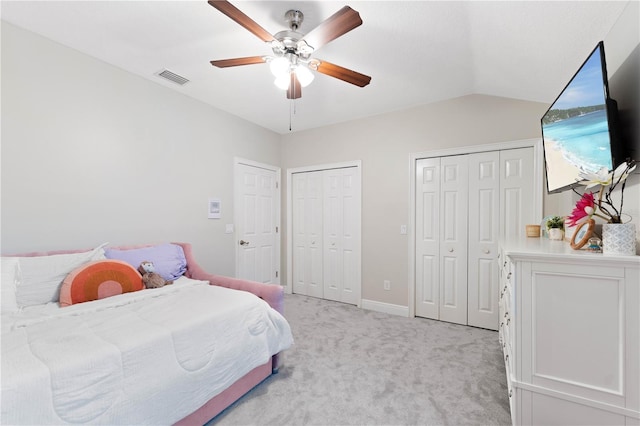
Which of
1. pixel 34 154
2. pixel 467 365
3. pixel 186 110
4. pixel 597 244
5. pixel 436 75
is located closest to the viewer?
pixel 597 244

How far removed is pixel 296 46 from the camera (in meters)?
1.68

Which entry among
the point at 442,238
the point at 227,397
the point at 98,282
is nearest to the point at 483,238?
the point at 442,238

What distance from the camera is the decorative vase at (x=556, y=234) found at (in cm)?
197

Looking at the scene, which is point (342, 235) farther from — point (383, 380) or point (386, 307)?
point (383, 380)

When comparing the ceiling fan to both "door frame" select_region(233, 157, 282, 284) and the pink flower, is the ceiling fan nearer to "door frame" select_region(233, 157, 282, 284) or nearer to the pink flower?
the pink flower

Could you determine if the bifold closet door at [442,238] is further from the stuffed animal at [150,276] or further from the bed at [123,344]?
the stuffed animal at [150,276]

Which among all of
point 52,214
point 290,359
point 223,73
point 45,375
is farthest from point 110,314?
point 223,73

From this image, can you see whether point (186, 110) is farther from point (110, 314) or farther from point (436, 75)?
point (436, 75)

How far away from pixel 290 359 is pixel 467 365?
1.46m

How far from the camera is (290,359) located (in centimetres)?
223

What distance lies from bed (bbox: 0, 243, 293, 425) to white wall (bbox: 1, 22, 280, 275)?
33cm

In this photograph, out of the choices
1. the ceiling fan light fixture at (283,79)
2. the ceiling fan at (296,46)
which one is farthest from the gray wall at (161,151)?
the ceiling fan light fixture at (283,79)

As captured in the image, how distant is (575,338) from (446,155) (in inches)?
88.2

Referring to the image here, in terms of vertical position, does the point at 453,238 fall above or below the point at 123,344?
above
